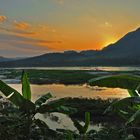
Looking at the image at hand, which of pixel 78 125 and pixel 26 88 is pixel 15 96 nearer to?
pixel 26 88

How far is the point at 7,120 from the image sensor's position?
8.04m

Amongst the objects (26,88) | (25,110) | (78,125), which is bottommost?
(78,125)

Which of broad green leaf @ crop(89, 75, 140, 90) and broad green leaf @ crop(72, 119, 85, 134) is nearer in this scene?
broad green leaf @ crop(89, 75, 140, 90)

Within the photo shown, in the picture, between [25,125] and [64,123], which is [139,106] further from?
[64,123]

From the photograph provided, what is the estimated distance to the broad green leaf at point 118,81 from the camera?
6.07 metres

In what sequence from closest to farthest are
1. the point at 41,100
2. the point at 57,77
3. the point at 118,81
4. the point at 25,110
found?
the point at 118,81, the point at 25,110, the point at 41,100, the point at 57,77

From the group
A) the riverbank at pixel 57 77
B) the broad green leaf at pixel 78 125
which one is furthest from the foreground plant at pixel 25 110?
the riverbank at pixel 57 77

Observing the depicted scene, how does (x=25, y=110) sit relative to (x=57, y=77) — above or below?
below

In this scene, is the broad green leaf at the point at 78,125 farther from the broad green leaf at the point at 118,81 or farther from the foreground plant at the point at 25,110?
the broad green leaf at the point at 118,81

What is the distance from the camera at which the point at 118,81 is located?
6219 millimetres

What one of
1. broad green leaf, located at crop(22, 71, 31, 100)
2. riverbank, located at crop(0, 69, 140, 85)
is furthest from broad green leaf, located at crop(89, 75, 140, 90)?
riverbank, located at crop(0, 69, 140, 85)

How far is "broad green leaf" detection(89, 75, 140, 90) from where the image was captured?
239 inches

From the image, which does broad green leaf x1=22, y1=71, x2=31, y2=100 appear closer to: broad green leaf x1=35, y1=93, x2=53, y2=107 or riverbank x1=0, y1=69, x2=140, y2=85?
broad green leaf x1=35, y1=93, x2=53, y2=107

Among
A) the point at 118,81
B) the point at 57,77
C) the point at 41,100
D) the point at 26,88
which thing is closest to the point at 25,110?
the point at 26,88
